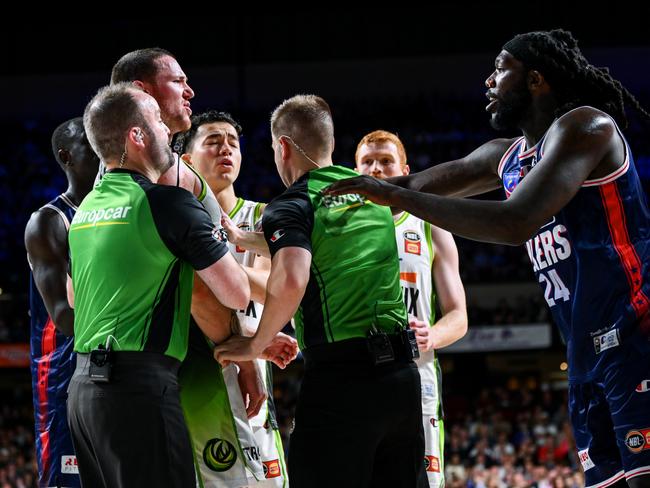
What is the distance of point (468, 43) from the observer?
80.7 ft

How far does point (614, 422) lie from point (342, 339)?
1.12 meters

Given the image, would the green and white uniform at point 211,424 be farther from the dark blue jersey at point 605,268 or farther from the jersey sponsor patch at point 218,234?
the dark blue jersey at point 605,268

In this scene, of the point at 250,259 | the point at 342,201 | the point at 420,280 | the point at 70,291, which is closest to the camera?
the point at 342,201

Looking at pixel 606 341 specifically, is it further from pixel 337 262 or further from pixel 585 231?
pixel 337 262

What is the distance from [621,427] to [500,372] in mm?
22351

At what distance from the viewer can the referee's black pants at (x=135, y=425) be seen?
321 cm

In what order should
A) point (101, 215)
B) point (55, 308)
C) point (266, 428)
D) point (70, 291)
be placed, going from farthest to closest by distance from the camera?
point (266, 428), point (55, 308), point (70, 291), point (101, 215)

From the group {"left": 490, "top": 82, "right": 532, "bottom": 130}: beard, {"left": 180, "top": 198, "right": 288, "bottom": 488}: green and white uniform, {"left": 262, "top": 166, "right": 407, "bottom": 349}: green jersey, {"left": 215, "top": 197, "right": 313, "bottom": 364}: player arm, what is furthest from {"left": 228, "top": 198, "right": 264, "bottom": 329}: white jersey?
{"left": 490, "top": 82, "right": 532, "bottom": 130}: beard

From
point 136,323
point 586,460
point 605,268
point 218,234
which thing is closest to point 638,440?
point 586,460

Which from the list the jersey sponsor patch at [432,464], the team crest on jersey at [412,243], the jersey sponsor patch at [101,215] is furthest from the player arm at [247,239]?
the jersey sponsor patch at [432,464]

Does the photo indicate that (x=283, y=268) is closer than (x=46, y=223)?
Yes

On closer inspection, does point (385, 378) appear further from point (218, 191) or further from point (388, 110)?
point (388, 110)

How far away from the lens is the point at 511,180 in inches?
155

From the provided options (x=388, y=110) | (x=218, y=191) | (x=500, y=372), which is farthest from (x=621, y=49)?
(x=218, y=191)
